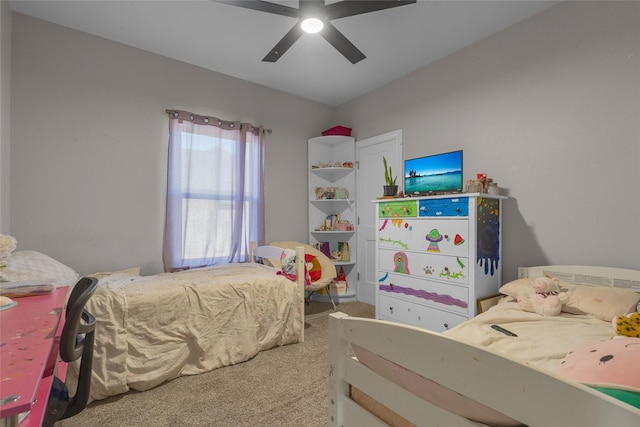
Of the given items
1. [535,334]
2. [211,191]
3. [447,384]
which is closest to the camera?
[447,384]

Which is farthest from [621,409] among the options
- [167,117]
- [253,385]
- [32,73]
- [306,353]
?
[32,73]

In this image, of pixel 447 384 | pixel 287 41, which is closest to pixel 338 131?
pixel 287 41

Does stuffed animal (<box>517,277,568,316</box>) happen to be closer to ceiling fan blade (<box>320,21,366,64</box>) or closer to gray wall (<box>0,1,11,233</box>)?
ceiling fan blade (<box>320,21,366,64</box>)

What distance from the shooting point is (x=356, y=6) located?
1.92 metres

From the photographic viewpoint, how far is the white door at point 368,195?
3.78 metres

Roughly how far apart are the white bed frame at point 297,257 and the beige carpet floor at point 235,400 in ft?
1.57

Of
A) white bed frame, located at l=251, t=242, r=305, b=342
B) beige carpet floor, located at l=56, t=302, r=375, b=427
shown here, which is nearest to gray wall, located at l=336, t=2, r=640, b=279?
white bed frame, located at l=251, t=242, r=305, b=342

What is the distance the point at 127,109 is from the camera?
2.91 metres

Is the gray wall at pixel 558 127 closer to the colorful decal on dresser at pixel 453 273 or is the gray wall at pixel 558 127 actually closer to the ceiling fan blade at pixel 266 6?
the colorful decal on dresser at pixel 453 273

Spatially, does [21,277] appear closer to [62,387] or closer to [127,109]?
[62,387]

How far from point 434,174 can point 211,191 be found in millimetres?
2407

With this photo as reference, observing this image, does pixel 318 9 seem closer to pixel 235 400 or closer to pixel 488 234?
pixel 488 234

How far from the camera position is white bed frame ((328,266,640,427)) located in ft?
1.53

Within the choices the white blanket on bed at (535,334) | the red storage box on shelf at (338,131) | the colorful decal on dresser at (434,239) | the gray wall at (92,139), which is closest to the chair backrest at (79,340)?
the white blanket on bed at (535,334)
